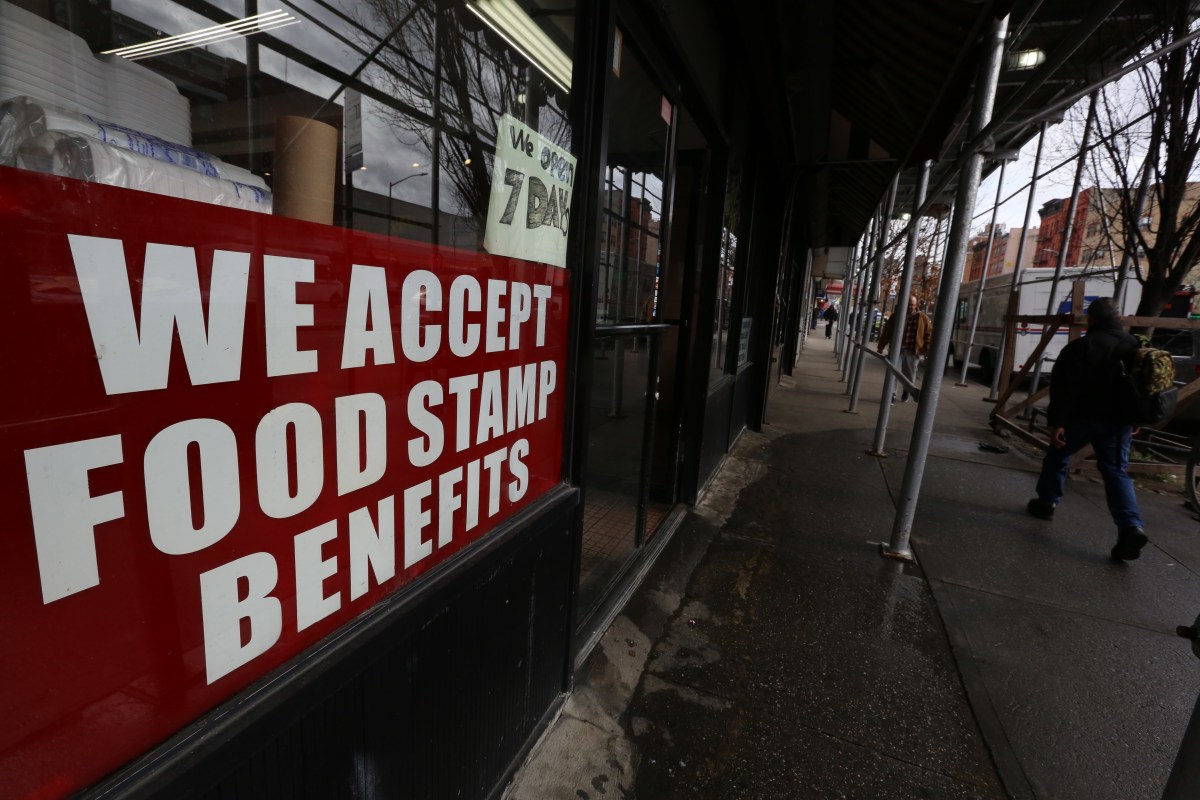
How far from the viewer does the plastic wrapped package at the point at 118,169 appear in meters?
0.62

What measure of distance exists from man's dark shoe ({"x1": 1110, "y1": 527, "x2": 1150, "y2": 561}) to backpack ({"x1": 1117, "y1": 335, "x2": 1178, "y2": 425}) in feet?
2.37

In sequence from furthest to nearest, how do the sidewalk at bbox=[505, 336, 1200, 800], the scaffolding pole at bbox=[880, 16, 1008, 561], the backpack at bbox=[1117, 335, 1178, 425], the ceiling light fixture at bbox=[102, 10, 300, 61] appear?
1. the backpack at bbox=[1117, 335, 1178, 425]
2. the scaffolding pole at bbox=[880, 16, 1008, 561]
3. the sidewalk at bbox=[505, 336, 1200, 800]
4. the ceiling light fixture at bbox=[102, 10, 300, 61]

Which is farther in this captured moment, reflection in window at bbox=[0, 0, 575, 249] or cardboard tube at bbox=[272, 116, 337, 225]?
cardboard tube at bbox=[272, 116, 337, 225]

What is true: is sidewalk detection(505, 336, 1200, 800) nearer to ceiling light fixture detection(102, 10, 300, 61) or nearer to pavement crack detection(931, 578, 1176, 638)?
pavement crack detection(931, 578, 1176, 638)

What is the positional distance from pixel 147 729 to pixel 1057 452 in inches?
209

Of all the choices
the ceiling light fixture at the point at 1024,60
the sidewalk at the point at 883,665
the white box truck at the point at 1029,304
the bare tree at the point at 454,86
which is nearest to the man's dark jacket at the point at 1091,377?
the sidewalk at the point at 883,665

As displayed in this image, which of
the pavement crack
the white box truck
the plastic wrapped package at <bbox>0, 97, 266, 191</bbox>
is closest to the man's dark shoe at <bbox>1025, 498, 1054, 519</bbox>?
the pavement crack

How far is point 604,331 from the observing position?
7.35 feet

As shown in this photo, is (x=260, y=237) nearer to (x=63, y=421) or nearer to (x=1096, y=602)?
(x=63, y=421)

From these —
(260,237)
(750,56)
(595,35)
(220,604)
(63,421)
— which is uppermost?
(750,56)

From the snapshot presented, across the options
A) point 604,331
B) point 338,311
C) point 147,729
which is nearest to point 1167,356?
point 604,331

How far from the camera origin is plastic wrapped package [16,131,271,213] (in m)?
0.62

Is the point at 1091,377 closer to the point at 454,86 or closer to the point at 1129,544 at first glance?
the point at 1129,544

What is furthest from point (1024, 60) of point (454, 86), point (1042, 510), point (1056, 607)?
point (454, 86)
